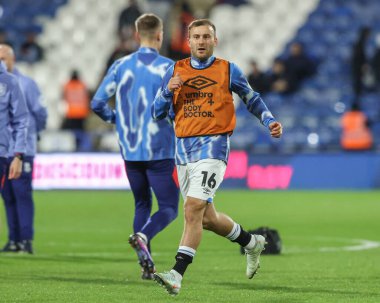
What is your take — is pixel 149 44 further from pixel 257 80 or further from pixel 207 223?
pixel 257 80

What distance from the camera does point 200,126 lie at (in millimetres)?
8297

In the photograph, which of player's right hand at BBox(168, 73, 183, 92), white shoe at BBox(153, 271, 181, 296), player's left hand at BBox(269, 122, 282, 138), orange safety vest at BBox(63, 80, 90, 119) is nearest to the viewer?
white shoe at BBox(153, 271, 181, 296)

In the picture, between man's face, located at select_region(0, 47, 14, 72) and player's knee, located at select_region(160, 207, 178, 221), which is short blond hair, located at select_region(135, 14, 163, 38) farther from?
man's face, located at select_region(0, 47, 14, 72)

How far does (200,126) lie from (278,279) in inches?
71.8

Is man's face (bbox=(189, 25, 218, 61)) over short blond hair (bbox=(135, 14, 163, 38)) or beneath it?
beneath

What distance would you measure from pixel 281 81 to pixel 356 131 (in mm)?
3155

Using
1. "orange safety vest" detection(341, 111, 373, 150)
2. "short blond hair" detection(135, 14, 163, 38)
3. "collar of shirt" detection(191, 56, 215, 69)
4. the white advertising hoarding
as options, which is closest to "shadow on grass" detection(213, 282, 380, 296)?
"collar of shirt" detection(191, 56, 215, 69)

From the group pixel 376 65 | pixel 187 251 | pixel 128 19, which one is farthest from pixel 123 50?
pixel 187 251

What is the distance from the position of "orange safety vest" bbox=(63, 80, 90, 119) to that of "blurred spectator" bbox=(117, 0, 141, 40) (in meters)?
1.69

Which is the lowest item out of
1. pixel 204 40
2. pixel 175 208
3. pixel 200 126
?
pixel 175 208

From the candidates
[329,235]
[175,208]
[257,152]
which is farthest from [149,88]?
[257,152]

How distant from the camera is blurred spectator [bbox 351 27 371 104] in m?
26.4

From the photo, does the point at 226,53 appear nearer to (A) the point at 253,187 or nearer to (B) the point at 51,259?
(A) the point at 253,187

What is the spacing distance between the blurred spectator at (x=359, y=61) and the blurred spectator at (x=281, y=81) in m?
1.51
